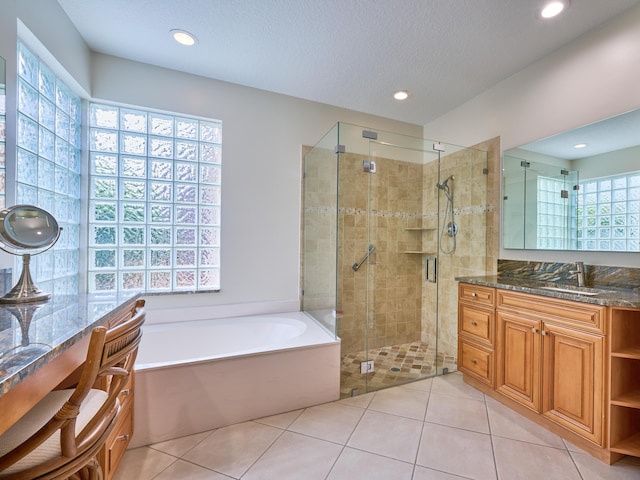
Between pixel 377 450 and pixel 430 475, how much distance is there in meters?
0.28

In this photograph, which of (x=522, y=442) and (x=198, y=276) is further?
(x=198, y=276)

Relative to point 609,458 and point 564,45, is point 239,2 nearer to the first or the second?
point 564,45

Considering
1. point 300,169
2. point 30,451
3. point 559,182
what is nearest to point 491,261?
point 559,182

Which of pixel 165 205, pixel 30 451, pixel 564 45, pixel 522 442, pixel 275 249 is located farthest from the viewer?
pixel 275 249

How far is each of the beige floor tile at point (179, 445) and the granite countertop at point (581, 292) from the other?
216 centimetres

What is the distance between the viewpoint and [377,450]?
1.54m

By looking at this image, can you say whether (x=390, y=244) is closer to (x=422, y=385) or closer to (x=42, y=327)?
(x=422, y=385)

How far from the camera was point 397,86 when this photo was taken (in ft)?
8.34

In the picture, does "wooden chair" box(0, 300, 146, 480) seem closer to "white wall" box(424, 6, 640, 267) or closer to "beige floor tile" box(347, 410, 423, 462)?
"beige floor tile" box(347, 410, 423, 462)

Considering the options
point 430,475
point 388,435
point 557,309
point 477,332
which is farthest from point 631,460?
point 388,435

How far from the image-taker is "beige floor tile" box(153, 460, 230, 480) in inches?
53.4

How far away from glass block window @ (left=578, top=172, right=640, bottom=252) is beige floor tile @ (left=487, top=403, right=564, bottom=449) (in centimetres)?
122

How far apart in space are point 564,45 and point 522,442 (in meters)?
2.67

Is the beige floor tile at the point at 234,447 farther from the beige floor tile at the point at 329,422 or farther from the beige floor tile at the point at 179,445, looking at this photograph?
the beige floor tile at the point at 329,422
